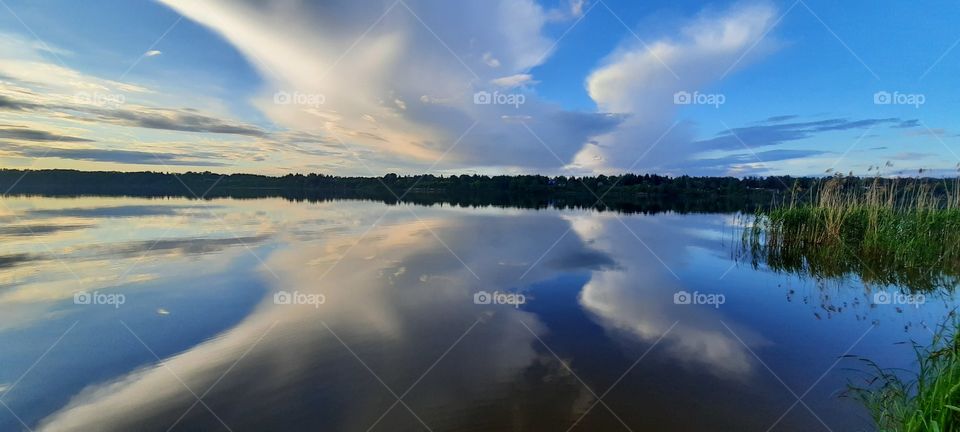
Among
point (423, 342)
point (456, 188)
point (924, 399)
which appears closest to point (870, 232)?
point (924, 399)

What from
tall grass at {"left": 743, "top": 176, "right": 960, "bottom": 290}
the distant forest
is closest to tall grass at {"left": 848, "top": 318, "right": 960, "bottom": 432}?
tall grass at {"left": 743, "top": 176, "right": 960, "bottom": 290}

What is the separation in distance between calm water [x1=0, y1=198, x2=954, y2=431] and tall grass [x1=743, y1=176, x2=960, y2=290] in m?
2.28

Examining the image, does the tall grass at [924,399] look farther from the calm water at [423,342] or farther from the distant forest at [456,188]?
the distant forest at [456,188]

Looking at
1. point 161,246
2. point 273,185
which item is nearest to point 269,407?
point 161,246

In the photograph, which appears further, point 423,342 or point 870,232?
point 870,232

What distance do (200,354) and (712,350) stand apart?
653cm

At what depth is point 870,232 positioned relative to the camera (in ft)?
37.9

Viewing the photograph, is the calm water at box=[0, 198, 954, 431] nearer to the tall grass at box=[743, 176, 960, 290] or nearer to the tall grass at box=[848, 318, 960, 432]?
the tall grass at box=[848, 318, 960, 432]

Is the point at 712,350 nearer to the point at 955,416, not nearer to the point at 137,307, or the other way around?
the point at 955,416

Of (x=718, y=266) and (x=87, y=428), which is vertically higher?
(x=718, y=266)

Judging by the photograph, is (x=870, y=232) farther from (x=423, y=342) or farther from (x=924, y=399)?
(x=423, y=342)

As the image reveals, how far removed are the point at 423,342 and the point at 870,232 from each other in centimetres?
1356

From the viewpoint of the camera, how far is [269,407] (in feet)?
12.5

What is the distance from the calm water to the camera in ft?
12.3
